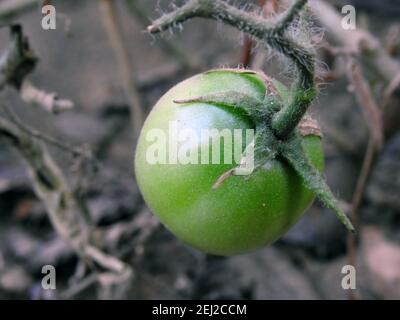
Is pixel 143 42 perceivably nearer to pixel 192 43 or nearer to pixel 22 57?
pixel 192 43

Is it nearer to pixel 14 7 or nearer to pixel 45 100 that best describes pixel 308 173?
pixel 45 100

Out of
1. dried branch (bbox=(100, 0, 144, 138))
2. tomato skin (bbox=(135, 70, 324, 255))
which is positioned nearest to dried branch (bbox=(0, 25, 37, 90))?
tomato skin (bbox=(135, 70, 324, 255))

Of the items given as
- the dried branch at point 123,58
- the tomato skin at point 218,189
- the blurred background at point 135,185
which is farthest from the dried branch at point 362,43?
the dried branch at point 123,58

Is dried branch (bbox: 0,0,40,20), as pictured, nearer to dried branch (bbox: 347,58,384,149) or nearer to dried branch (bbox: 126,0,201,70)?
dried branch (bbox: 126,0,201,70)

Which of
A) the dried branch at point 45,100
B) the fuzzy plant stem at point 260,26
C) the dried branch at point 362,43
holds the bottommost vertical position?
the fuzzy plant stem at point 260,26

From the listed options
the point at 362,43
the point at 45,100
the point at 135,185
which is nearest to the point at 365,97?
the point at 362,43

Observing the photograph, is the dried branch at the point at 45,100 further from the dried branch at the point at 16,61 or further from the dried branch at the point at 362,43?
the dried branch at the point at 362,43

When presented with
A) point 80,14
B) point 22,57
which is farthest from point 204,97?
point 80,14
